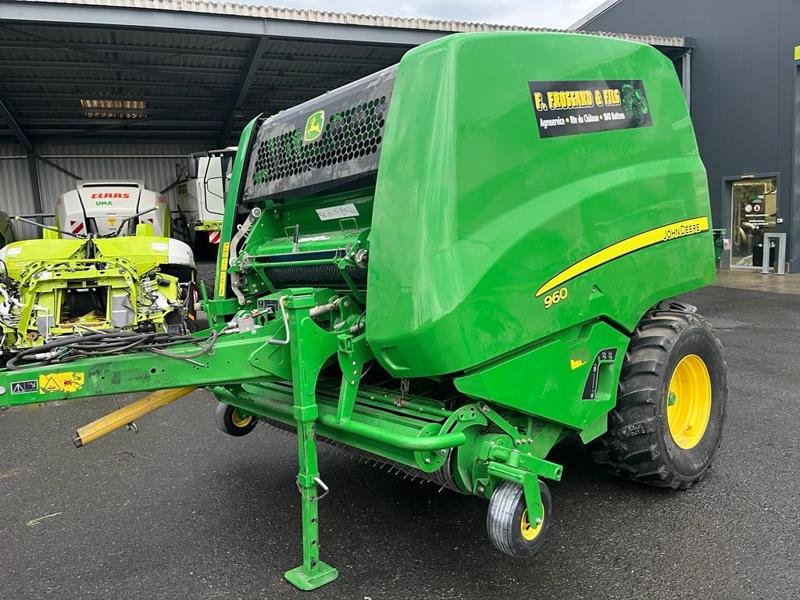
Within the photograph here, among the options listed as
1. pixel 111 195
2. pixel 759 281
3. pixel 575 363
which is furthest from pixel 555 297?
pixel 759 281

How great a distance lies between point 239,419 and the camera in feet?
13.9

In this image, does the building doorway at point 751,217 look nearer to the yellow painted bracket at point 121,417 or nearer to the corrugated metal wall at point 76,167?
the corrugated metal wall at point 76,167

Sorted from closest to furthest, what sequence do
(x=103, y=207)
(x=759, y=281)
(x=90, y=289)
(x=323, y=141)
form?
1. (x=323, y=141)
2. (x=90, y=289)
3. (x=103, y=207)
4. (x=759, y=281)

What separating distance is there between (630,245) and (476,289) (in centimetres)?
104

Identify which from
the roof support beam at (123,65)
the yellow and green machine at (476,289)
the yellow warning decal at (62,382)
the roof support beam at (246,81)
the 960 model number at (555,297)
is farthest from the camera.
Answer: the roof support beam at (246,81)

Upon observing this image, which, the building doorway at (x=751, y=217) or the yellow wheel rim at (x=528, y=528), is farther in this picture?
the building doorway at (x=751, y=217)

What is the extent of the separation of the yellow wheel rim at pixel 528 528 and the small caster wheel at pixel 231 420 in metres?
2.09

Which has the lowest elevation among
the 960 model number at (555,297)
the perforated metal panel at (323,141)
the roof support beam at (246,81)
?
the 960 model number at (555,297)

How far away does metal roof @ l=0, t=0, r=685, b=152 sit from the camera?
31.1 ft

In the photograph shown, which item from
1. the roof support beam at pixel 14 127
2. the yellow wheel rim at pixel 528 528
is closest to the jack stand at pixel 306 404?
the yellow wheel rim at pixel 528 528

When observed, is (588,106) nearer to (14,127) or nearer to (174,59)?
(174,59)

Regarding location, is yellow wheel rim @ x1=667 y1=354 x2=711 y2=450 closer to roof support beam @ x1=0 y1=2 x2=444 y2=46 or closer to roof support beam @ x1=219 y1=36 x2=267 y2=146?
roof support beam @ x1=0 y1=2 x2=444 y2=46

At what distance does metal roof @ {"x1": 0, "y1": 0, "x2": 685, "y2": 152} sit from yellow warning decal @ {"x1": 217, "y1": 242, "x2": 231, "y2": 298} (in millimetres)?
6895

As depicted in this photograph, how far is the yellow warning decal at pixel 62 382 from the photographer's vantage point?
2.42 metres
